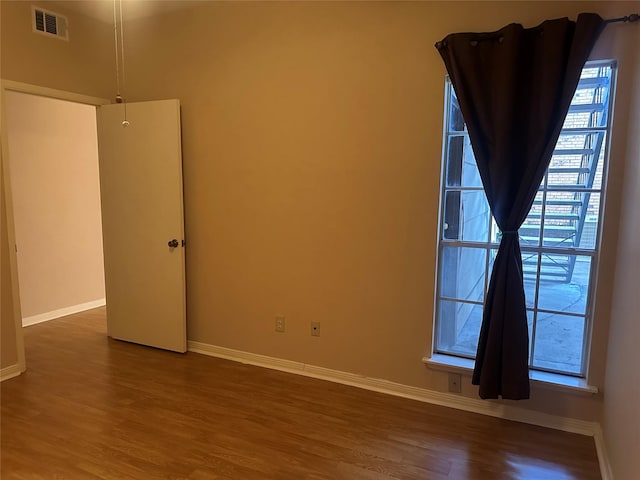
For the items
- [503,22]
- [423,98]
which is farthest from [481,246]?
[503,22]

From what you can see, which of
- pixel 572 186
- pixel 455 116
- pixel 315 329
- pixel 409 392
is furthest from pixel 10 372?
pixel 572 186

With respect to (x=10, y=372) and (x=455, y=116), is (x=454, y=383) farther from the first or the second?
(x=10, y=372)

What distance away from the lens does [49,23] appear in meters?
3.29

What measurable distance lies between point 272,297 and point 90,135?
3.06 m

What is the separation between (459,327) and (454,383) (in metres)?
0.36

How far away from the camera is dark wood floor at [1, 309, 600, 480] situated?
215cm

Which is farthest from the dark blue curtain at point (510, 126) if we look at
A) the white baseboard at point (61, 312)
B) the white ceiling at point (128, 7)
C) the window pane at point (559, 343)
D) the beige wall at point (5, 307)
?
the white baseboard at point (61, 312)

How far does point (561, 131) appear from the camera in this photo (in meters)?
2.41

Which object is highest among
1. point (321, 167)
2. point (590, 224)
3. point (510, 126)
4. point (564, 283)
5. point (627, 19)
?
point (627, 19)

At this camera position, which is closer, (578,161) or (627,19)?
(627,19)

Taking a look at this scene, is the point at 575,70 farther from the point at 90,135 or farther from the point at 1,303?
the point at 90,135

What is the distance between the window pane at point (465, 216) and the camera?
2.72 metres

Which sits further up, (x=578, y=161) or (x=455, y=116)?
(x=455, y=116)

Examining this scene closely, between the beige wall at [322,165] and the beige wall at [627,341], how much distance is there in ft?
0.37
